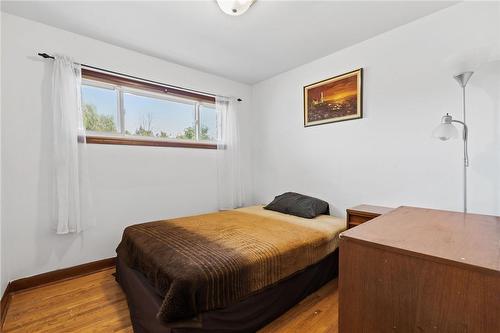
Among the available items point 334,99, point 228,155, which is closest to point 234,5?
point 334,99

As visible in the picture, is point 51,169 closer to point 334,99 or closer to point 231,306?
point 231,306

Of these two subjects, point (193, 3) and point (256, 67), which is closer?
point (193, 3)

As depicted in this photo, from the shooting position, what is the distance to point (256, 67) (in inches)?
122

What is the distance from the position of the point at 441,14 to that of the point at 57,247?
4.22 m

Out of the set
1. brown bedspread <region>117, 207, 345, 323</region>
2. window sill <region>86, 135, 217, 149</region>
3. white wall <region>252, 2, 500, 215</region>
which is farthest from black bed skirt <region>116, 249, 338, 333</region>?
window sill <region>86, 135, 217, 149</region>

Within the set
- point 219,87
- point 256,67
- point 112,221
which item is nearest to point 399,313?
point 112,221

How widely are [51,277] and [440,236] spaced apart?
3.14 metres

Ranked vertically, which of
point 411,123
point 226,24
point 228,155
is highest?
point 226,24

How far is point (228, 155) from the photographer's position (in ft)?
11.2

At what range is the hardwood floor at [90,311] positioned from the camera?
1.54 metres

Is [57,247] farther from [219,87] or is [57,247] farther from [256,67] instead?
[256,67]

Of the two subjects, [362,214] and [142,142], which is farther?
Result: [142,142]

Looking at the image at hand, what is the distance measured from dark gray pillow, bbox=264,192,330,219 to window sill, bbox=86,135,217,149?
1.30m

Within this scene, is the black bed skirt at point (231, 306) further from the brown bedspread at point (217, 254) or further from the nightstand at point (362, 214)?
the nightstand at point (362, 214)
